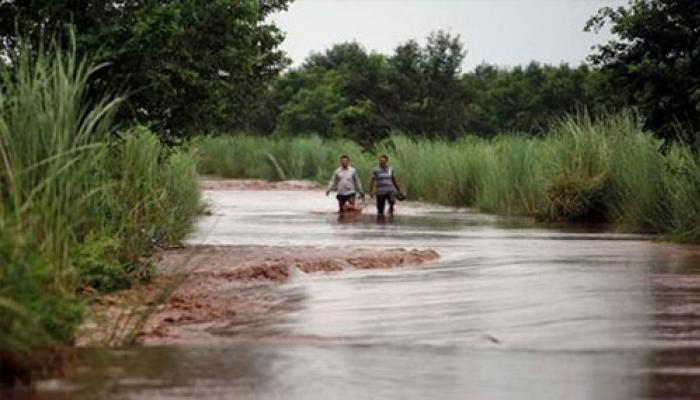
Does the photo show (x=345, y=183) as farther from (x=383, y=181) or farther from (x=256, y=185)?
(x=256, y=185)

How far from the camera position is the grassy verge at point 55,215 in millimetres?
7227

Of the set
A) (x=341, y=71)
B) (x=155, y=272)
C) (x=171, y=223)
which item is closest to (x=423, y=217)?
(x=171, y=223)

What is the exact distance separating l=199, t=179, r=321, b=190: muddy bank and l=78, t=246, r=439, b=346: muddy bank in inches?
1343

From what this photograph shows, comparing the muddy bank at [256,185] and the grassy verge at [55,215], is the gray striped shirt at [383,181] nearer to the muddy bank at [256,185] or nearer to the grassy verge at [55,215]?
the grassy verge at [55,215]

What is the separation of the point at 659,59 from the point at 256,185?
34.9 meters

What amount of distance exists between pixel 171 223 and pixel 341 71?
6811 cm

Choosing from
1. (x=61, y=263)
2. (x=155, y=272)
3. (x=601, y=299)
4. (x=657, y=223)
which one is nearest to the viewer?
(x=61, y=263)

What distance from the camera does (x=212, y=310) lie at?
37.0ft

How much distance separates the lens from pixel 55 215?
9.13 m

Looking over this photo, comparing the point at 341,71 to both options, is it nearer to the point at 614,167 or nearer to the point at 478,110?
the point at 478,110

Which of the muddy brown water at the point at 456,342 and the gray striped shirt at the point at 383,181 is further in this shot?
the gray striped shirt at the point at 383,181

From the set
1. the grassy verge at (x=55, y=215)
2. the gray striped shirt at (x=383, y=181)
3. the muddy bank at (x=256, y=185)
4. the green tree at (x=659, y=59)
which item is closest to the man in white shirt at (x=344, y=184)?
the gray striped shirt at (x=383, y=181)

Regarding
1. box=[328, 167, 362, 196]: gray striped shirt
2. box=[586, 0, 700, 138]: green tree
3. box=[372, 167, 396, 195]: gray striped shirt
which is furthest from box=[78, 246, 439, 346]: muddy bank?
box=[372, 167, 396, 195]: gray striped shirt

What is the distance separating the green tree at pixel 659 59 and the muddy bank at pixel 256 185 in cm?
3066
